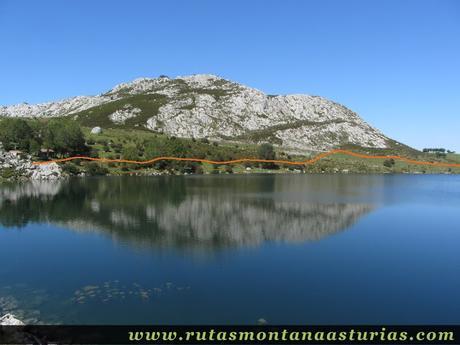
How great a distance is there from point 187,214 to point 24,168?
76.9 m

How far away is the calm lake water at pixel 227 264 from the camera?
20.5 m

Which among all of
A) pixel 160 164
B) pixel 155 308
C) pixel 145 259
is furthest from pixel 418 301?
pixel 160 164

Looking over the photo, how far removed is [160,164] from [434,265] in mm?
112993

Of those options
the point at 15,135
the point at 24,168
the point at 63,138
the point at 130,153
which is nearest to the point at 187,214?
the point at 24,168

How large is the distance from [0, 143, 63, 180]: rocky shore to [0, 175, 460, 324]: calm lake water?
178 ft

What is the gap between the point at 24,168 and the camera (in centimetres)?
10962

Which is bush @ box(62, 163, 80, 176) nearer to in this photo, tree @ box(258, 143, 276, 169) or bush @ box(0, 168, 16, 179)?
bush @ box(0, 168, 16, 179)

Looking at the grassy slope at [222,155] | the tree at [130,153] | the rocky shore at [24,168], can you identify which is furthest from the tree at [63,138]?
the tree at [130,153]

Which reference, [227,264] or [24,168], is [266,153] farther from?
[227,264]

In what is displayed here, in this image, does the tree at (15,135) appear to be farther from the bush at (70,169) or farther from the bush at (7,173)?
the bush at (70,169)

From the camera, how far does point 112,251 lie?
33.3 m

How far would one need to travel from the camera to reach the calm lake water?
67.2 ft

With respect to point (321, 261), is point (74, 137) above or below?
above

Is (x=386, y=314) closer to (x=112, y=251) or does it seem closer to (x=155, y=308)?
(x=155, y=308)
